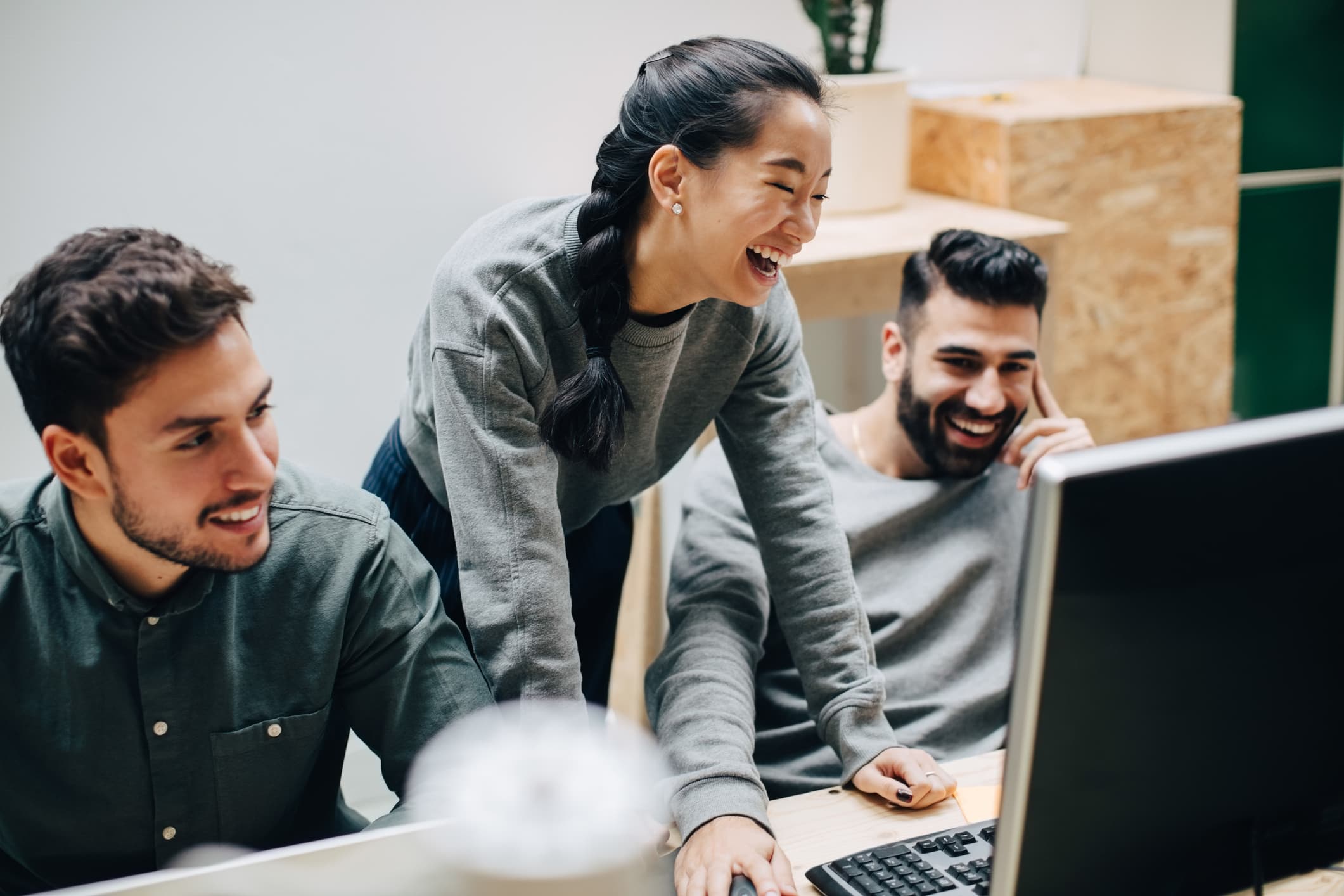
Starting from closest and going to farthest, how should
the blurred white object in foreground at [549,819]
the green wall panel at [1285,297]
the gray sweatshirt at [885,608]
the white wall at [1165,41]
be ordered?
the blurred white object in foreground at [549,819], the gray sweatshirt at [885,608], the white wall at [1165,41], the green wall panel at [1285,297]

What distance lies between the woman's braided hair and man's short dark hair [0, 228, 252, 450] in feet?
1.23

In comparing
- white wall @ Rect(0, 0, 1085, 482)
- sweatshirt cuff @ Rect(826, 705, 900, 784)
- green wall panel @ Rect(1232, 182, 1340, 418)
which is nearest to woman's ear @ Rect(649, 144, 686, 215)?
sweatshirt cuff @ Rect(826, 705, 900, 784)

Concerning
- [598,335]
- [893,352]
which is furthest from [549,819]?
[893,352]

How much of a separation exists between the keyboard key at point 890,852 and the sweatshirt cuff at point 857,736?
18 centimetres

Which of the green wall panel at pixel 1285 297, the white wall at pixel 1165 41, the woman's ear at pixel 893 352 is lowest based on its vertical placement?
the green wall panel at pixel 1285 297

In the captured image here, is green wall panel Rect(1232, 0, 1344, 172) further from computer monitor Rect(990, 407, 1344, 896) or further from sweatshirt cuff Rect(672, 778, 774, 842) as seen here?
computer monitor Rect(990, 407, 1344, 896)

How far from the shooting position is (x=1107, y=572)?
72 centimetres

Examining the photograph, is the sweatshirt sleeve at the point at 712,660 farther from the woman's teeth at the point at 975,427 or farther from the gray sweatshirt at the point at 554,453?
the woman's teeth at the point at 975,427

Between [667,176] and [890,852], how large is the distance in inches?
27.3

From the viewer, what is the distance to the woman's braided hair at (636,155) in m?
1.29

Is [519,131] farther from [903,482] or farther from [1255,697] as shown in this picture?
[1255,697]

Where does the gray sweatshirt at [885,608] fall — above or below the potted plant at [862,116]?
below

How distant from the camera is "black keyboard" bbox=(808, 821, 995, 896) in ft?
3.44

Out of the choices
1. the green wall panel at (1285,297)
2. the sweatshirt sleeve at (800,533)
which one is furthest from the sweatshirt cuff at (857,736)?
the green wall panel at (1285,297)
